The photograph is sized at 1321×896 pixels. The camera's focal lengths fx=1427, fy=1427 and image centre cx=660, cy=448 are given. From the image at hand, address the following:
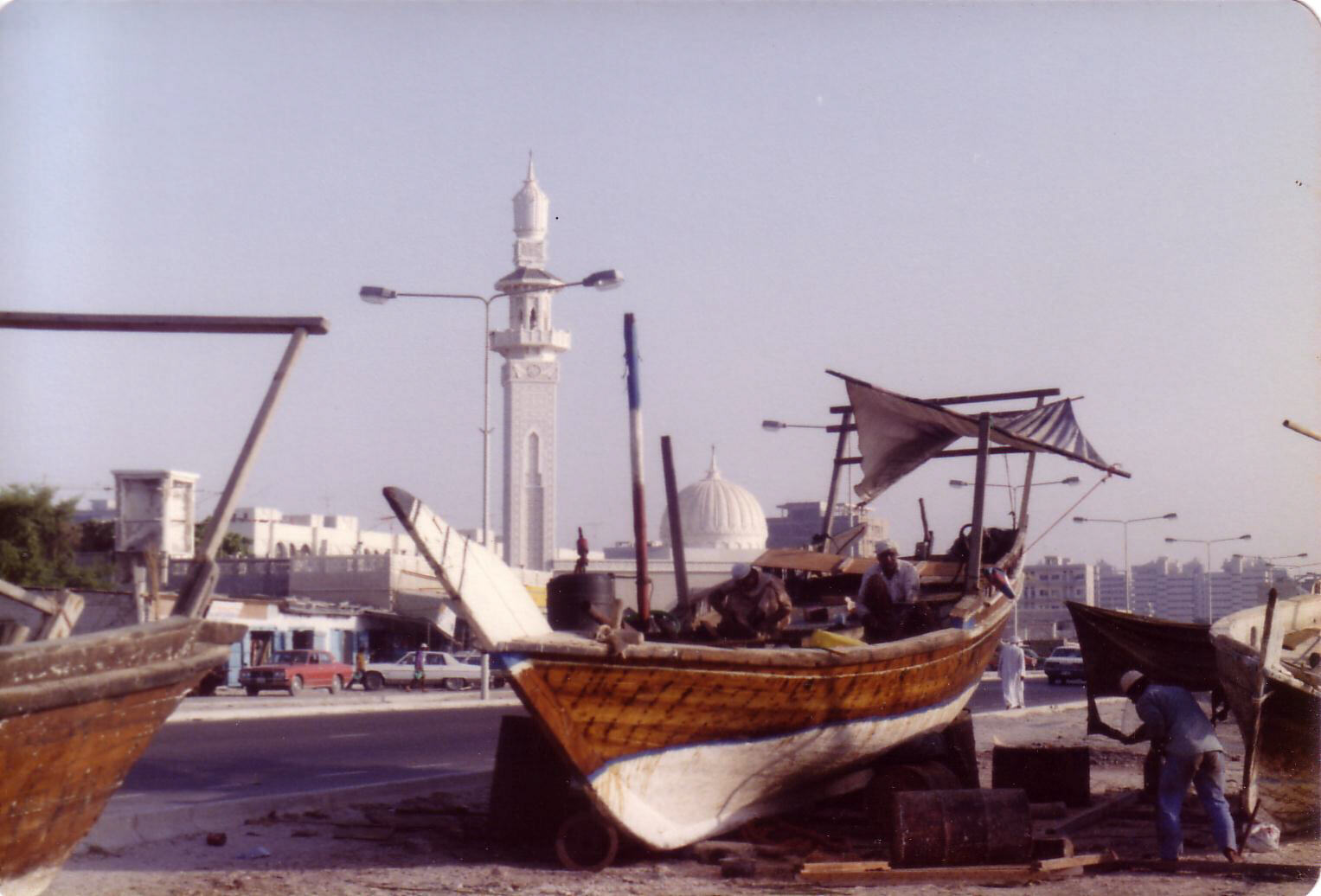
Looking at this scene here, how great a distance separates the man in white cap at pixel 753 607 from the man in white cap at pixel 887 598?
1.09 meters

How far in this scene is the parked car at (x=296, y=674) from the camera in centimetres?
3250

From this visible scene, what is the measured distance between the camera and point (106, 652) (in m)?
5.71

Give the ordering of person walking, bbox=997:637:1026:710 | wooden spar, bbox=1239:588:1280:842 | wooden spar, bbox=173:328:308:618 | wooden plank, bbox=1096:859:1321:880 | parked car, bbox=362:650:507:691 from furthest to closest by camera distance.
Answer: parked car, bbox=362:650:507:691
person walking, bbox=997:637:1026:710
wooden spar, bbox=1239:588:1280:842
wooden plank, bbox=1096:859:1321:880
wooden spar, bbox=173:328:308:618

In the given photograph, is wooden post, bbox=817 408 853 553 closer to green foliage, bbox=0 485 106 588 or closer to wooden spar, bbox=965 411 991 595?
wooden spar, bbox=965 411 991 595

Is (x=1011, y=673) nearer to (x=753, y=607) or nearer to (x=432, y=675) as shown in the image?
(x=753, y=607)

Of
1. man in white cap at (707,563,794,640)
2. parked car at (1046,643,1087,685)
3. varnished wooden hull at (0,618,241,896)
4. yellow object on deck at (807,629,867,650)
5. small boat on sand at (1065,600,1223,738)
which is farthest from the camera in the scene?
parked car at (1046,643,1087,685)

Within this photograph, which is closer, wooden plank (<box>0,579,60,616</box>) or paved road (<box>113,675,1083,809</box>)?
wooden plank (<box>0,579,60,616</box>)

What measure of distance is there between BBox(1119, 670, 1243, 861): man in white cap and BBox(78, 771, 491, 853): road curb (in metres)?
5.59

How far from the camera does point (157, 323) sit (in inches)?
256

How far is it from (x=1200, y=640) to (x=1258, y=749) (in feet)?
12.0

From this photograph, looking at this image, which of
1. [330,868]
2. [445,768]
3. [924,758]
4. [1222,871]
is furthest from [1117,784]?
[330,868]

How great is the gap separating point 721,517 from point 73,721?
71.2 meters

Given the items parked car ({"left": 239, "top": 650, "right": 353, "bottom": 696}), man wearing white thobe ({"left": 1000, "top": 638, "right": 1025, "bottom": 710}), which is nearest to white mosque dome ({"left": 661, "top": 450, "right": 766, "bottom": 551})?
parked car ({"left": 239, "top": 650, "right": 353, "bottom": 696})

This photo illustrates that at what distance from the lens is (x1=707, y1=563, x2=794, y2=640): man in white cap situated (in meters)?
9.95
